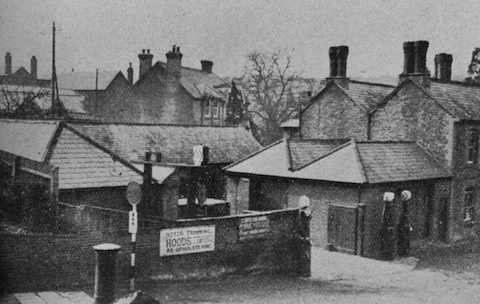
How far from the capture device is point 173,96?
50.6m

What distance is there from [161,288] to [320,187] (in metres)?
11.2

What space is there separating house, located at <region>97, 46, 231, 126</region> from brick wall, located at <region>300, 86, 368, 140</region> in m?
18.7

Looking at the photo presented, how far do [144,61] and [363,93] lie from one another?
27356 mm

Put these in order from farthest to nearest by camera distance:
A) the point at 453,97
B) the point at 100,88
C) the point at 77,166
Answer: the point at 100,88 < the point at 453,97 < the point at 77,166

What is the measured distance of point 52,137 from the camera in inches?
734

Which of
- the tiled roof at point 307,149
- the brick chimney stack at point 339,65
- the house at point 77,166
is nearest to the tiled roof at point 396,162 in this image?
the tiled roof at point 307,149

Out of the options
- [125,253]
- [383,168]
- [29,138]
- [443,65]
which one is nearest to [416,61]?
[383,168]

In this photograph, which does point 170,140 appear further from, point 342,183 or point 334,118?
point 342,183

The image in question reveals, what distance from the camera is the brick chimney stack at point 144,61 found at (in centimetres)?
5250

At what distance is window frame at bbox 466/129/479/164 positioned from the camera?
2762 cm

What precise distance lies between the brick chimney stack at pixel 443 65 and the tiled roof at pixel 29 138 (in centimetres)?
2582

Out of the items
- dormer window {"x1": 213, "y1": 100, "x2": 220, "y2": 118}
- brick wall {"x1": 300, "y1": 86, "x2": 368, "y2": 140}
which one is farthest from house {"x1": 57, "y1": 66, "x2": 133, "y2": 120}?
brick wall {"x1": 300, "y1": 86, "x2": 368, "y2": 140}

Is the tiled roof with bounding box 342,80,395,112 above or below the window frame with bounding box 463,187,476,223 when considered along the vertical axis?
above

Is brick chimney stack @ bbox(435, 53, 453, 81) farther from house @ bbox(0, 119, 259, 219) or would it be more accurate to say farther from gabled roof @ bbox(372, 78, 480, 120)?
house @ bbox(0, 119, 259, 219)
